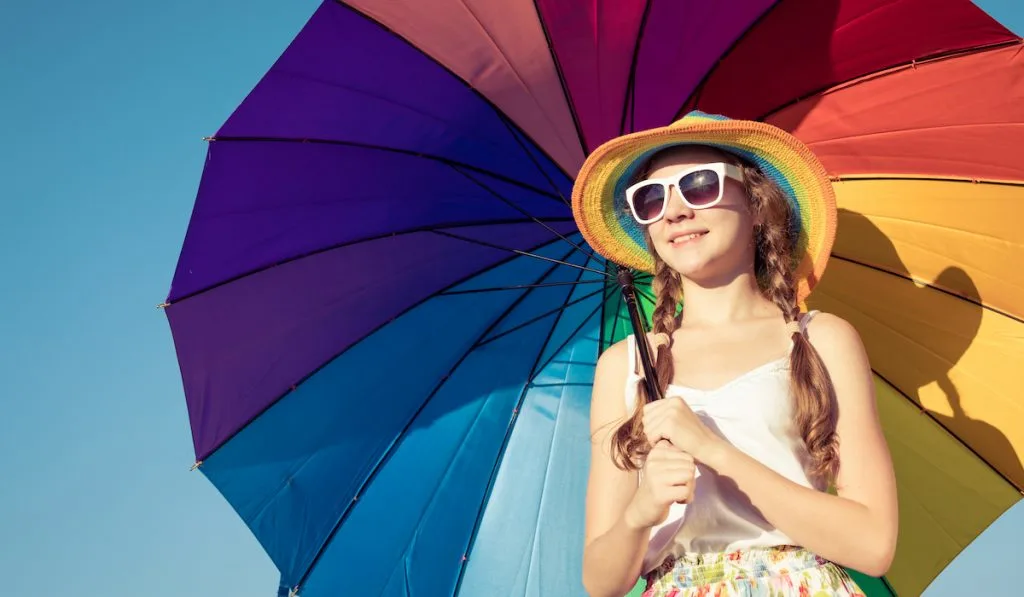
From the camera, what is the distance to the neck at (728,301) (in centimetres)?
399

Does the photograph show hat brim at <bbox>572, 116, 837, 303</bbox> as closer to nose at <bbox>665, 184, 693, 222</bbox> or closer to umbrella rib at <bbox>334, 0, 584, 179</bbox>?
nose at <bbox>665, 184, 693, 222</bbox>

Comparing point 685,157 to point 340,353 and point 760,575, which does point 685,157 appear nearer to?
point 760,575

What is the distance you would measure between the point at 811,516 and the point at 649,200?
1.34m

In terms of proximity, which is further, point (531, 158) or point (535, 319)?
point (535, 319)

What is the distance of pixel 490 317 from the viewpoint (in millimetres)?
5223

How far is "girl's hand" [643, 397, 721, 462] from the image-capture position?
329 cm

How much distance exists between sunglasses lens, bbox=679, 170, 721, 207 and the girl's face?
0.03 m

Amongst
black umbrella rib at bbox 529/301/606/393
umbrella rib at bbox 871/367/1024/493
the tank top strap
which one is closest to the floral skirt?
the tank top strap

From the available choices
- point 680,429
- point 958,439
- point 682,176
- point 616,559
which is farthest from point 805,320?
point 958,439

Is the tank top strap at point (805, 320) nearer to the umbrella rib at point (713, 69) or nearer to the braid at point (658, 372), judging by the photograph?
the braid at point (658, 372)

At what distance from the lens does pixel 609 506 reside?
3818 millimetres

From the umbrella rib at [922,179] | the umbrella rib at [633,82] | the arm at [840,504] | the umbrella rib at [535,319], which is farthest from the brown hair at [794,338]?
the umbrella rib at [535,319]

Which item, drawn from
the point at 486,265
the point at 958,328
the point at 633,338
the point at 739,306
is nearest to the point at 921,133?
the point at 958,328

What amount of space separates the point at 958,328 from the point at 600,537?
2.13 metres
